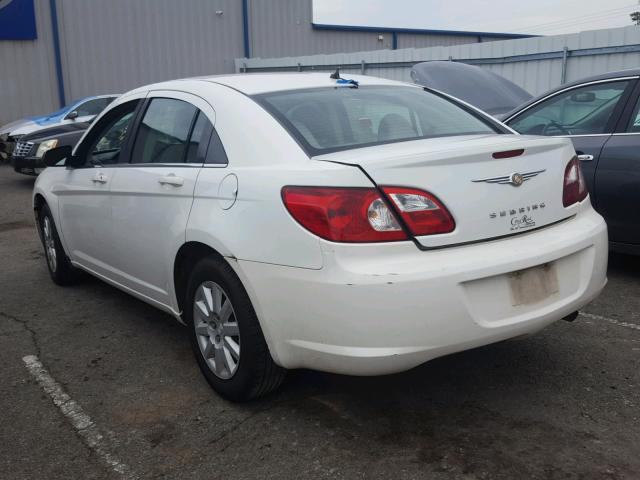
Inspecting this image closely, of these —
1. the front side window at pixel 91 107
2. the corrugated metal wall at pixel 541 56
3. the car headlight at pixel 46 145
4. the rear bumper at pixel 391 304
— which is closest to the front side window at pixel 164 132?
the rear bumper at pixel 391 304

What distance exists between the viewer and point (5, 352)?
4.06 m

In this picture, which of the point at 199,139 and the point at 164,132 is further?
the point at 164,132

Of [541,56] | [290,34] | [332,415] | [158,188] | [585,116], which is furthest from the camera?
[290,34]

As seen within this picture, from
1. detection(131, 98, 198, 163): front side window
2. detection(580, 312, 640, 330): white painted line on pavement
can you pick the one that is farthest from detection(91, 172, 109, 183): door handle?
detection(580, 312, 640, 330): white painted line on pavement

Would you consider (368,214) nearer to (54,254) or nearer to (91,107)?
→ (54,254)

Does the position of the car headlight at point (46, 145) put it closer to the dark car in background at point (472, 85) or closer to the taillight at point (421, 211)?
the dark car in background at point (472, 85)

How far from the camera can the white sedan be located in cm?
261

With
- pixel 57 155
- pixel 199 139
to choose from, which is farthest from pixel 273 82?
pixel 57 155

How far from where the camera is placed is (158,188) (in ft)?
11.7

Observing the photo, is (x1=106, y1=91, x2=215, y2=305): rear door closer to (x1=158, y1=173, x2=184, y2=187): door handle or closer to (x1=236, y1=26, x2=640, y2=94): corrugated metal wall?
(x1=158, y1=173, x2=184, y2=187): door handle

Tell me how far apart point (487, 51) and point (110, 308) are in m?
9.27

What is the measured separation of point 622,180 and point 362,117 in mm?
2423

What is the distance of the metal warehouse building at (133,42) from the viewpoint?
18.4 metres

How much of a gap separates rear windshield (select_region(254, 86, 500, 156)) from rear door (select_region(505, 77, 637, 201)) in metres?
1.68
